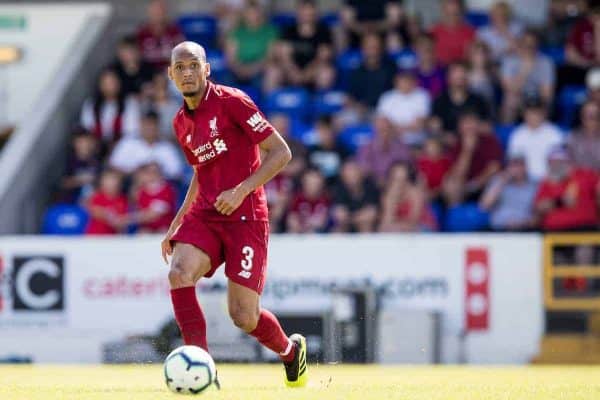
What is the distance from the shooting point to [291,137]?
1611 centimetres

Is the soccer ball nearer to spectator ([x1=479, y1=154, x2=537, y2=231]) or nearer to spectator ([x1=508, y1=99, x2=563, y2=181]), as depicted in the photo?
spectator ([x1=479, y1=154, x2=537, y2=231])

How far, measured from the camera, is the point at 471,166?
15.3 m

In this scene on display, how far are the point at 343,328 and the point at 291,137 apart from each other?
9.49ft

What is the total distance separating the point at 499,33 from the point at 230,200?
9780 millimetres

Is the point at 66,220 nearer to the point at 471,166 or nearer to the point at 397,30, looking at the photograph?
the point at 471,166

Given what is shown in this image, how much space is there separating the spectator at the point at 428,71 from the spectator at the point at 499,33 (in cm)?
70

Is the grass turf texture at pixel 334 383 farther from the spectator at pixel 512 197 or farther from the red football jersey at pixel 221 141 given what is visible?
the spectator at pixel 512 197

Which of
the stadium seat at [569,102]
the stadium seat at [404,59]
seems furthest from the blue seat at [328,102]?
the stadium seat at [569,102]

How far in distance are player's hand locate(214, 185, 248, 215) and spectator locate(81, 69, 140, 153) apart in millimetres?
Answer: 8938

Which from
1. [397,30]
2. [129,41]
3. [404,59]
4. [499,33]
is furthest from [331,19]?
[129,41]

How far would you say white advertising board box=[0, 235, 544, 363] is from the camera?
1411 cm

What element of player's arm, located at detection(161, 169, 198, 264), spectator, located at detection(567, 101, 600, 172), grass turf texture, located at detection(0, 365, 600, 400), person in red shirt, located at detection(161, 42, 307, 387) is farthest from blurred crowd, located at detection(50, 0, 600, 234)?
person in red shirt, located at detection(161, 42, 307, 387)

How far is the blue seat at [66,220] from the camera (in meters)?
15.8

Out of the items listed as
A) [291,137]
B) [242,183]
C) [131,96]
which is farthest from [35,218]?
[242,183]
